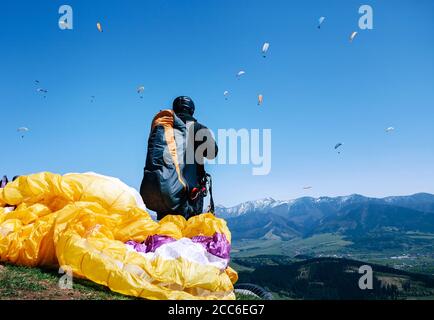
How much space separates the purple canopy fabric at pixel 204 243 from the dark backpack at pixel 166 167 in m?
0.94

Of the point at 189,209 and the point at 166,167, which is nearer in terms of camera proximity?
the point at 166,167

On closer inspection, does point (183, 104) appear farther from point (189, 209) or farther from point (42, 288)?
point (42, 288)

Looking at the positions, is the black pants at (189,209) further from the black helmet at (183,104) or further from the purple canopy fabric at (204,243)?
the black helmet at (183,104)

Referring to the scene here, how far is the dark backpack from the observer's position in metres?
7.02

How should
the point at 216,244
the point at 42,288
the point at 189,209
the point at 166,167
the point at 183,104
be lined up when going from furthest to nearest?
the point at 183,104 < the point at 189,209 < the point at 166,167 < the point at 216,244 < the point at 42,288

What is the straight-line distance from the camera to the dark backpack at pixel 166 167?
277 inches

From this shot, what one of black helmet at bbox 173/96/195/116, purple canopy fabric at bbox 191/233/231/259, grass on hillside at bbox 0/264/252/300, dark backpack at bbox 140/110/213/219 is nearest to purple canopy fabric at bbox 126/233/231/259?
purple canopy fabric at bbox 191/233/231/259

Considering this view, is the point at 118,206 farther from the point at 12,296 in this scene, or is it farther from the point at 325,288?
the point at 325,288

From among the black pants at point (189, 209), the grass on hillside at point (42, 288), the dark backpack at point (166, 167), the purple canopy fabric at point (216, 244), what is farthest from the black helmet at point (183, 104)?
the grass on hillside at point (42, 288)

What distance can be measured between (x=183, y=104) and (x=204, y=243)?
3160 mm

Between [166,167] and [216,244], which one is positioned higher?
[166,167]

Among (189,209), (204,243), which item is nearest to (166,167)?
(189,209)

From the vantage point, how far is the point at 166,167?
706 cm

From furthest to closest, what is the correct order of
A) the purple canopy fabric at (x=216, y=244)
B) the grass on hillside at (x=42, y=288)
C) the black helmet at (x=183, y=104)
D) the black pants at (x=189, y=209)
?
the black helmet at (x=183, y=104)
the black pants at (x=189, y=209)
the purple canopy fabric at (x=216, y=244)
the grass on hillside at (x=42, y=288)
